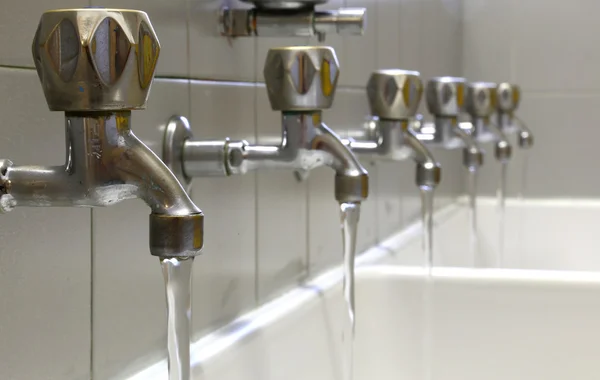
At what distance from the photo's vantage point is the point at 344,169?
624mm

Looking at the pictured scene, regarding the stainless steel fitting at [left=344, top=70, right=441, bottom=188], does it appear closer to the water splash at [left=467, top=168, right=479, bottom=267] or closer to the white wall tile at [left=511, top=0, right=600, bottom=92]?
the water splash at [left=467, top=168, right=479, bottom=267]

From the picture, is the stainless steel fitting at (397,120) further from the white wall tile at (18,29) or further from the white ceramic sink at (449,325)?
the white wall tile at (18,29)

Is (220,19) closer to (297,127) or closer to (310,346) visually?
(297,127)

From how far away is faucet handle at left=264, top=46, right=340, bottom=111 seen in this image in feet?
1.95

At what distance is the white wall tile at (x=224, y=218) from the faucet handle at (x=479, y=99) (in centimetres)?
62

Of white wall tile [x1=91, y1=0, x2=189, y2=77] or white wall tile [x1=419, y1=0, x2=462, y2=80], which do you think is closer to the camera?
white wall tile [x1=91, y1=0, x2=189, y2=77]

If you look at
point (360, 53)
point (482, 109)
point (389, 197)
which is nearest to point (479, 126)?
point (482, 109)

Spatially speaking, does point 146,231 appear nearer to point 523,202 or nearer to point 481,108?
point 481,108

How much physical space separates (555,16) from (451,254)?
0.72m

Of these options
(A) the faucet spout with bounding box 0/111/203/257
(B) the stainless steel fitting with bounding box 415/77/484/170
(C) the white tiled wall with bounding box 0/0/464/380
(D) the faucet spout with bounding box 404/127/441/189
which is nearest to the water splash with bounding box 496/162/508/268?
(B) the stainless steel fitting with bounding box 415/77/484/170

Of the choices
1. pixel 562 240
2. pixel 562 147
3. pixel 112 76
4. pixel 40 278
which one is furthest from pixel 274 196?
pixel 562 147

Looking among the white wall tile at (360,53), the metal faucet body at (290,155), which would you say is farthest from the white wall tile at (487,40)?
the metal faucet body at (290,155)

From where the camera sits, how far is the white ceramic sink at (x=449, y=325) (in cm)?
82

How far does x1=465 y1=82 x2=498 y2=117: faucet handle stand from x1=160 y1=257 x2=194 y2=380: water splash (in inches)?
37.1
